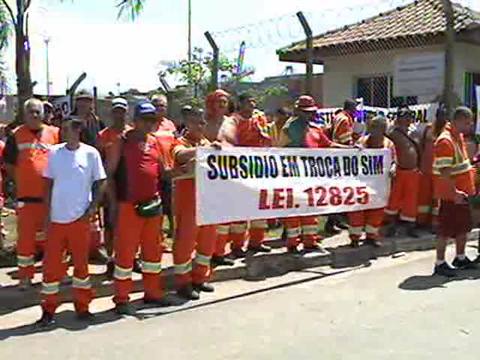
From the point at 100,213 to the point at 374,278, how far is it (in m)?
3.24

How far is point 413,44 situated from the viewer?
1786 centimetres

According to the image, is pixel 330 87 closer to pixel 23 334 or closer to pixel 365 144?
pixel 365 144

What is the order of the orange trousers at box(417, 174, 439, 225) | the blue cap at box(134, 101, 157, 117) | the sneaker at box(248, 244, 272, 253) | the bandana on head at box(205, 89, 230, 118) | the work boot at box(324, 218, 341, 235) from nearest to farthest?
the blue cap at box(134, 101, 157, 117) < the bandana on head at box(205, 89, 230, 118) < the sneaker at box(248, 244, 272, 253) < the orange trousers at box(417, 174, 439, 225) < the work boot at box(324, 218, 341, 235)

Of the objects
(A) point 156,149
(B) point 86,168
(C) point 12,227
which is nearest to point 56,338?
(B) point 86,168

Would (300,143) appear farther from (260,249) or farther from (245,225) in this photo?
(260,249)

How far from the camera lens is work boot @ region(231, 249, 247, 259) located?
31.3ft

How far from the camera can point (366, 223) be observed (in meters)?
10.6

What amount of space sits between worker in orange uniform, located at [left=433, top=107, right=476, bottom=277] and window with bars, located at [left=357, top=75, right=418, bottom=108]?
30.9ft

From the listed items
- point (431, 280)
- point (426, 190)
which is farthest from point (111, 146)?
point (426, 190)

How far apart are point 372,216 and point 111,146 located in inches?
170

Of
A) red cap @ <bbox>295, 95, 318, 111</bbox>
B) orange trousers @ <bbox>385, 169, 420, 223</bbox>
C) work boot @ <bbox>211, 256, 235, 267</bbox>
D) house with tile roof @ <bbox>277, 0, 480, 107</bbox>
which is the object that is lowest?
work boot @ <bbox>211, 256, 235, 267</bbox>

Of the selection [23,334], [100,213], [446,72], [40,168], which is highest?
[446,72]

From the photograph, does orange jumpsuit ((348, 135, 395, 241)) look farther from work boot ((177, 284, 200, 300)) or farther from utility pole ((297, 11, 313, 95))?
work boot ((177, 284, 200, 300))

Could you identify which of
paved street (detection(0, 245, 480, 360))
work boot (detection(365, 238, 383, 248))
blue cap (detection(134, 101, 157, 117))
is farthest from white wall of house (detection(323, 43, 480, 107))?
blue cap (detection(134, 101, 157, 117))
